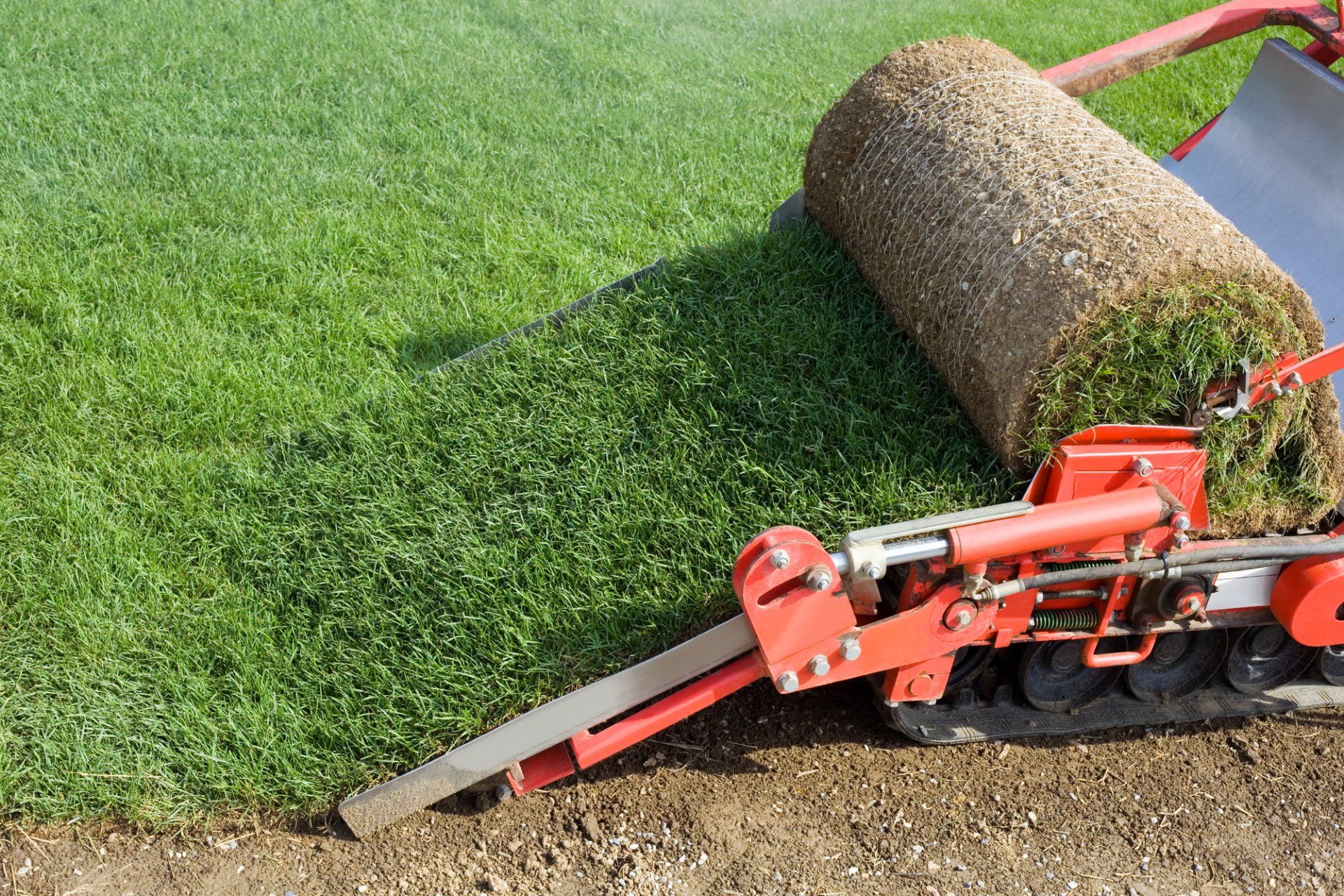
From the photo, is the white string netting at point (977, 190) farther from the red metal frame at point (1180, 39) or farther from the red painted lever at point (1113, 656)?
the red painted lever at point (1113, 656)

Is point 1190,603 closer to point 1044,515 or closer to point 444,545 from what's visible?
point 1044,515

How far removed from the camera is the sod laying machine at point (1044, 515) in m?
2.89

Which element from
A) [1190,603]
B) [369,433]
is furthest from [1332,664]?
[369,433]

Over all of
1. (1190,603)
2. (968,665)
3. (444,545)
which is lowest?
(968,665)

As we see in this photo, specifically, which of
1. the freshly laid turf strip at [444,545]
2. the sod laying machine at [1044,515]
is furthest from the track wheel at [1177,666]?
the freshly laid turf strip at [444,545]

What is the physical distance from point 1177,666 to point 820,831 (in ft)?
4.38

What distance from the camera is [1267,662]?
3.68 metres

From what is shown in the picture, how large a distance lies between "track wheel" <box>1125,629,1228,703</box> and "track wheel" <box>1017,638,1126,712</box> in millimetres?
81

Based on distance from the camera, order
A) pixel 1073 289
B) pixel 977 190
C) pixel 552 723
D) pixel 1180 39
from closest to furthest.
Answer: pixel 1073 289 < pixel 552 723 < pixel 977 190 < pixel 1180 39

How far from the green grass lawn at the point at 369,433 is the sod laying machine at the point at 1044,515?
0.89 feet

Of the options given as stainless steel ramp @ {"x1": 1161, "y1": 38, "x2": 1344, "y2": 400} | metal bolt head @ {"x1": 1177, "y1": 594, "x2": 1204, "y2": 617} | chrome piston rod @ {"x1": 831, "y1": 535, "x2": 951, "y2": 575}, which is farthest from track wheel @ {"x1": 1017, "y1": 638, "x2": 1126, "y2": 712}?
stainless steel ramp @ {"x1": 1161, "y1": 38, "x2": 1344, "y2": 400}

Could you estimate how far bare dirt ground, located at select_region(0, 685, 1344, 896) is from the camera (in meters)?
3.13

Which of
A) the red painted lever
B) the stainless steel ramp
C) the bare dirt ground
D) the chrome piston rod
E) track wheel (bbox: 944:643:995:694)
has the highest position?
the stainless steel ramp

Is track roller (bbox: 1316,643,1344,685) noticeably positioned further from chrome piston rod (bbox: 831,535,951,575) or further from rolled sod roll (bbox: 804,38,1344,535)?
chrome piston rod (bbox: 831,535,951,575)
